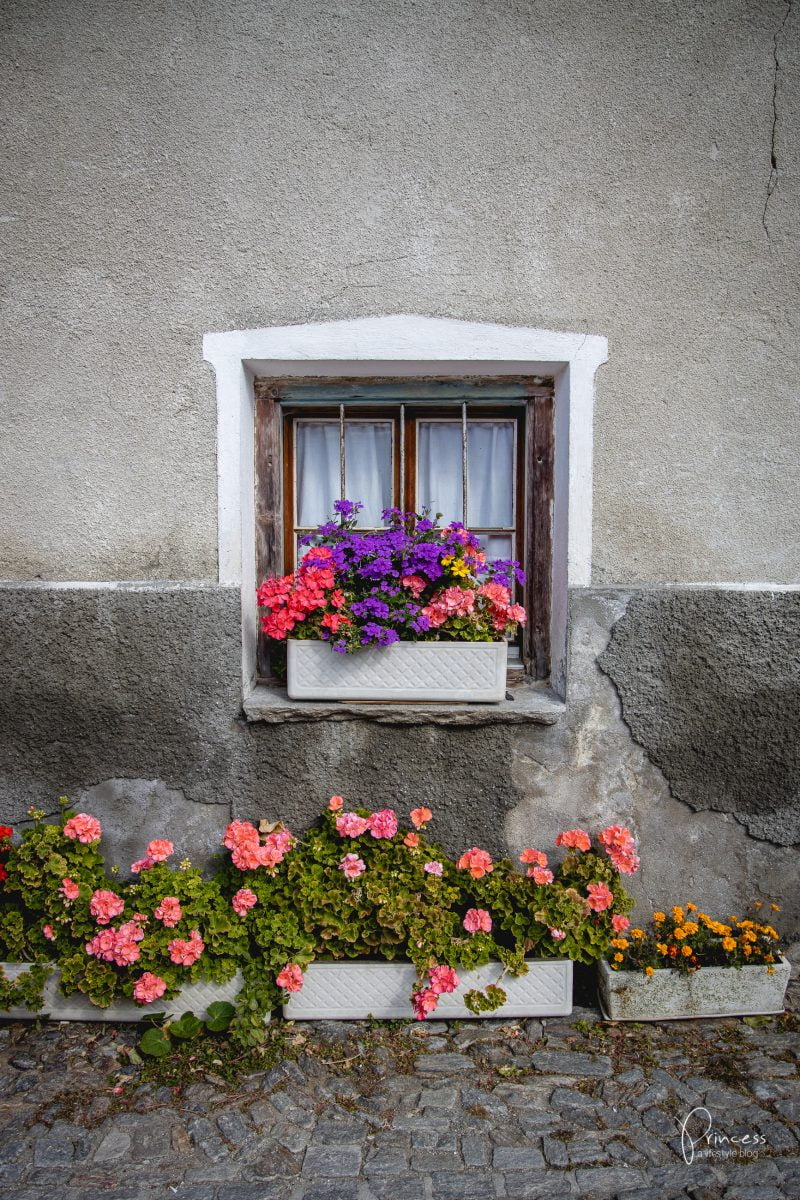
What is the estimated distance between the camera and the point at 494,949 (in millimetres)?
2637

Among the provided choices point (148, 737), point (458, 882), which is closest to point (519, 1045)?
point (458, 882)

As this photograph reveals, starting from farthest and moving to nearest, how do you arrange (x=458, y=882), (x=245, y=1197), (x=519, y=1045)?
1. (x=458, y=882)
2. (x=519, y=1045)
3. (x=245, y=1197)

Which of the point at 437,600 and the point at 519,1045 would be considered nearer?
the point at 519,1045

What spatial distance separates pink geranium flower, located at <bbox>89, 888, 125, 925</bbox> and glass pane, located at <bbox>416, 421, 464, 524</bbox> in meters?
1.87

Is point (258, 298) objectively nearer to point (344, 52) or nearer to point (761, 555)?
point (344, 52)

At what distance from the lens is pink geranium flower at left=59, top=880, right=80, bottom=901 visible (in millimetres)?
2602

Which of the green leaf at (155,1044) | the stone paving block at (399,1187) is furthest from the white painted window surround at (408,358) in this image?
the stone paving block at (399,1187)

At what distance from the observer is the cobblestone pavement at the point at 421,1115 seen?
6.58 ft

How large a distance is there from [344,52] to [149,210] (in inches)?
36.4

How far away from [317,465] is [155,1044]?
2.19 m

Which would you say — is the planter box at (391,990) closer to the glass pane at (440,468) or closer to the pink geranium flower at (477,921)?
the pink geranium flower at (477,921)

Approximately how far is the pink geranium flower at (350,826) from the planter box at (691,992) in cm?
101

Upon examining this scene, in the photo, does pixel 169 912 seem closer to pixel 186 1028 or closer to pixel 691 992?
pixel 186 1028

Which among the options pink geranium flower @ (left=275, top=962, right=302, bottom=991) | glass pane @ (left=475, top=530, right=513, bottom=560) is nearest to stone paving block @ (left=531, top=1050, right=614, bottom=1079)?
pink geranium flower @ (left=275, top=962, right=302, bottom=991)
